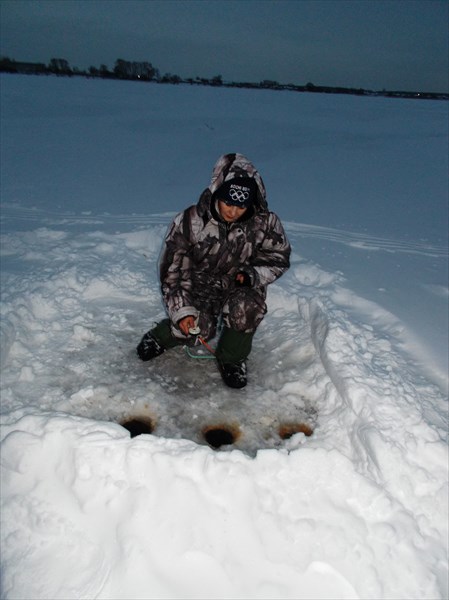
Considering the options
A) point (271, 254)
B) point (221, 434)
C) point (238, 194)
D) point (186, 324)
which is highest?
point (238, 194)

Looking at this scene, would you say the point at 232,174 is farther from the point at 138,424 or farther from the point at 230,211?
the point at 138,424

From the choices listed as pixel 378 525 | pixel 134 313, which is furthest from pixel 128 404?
pixel 378 525

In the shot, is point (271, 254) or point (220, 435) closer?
point (220, 435)

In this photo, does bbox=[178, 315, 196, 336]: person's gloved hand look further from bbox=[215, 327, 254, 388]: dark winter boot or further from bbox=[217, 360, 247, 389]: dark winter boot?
bbox=[217, 360, 247, 389]: dark winter boot

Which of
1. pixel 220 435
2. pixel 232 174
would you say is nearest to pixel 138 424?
pixel 220 435

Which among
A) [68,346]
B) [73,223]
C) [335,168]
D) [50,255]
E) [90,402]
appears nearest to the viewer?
[90,402]

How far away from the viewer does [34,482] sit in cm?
167

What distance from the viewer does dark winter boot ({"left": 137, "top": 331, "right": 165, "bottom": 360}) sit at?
266cm

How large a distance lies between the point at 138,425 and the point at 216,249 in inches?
44.1

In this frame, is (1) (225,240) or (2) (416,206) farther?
(2) (416,206)

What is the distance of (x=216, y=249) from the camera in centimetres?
245

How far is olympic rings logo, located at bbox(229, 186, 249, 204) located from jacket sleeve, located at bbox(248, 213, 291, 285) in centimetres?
32

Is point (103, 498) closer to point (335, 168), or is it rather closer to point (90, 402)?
point (90, 402)

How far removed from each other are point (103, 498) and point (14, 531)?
346 millimetres
